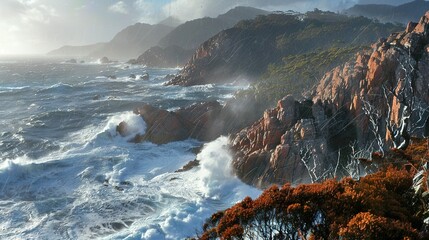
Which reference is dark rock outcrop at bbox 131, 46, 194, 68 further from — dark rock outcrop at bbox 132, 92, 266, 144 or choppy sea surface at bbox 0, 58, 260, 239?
dark rock outcrop at bbox 132, 92, 266, 144

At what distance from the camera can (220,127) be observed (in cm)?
4428

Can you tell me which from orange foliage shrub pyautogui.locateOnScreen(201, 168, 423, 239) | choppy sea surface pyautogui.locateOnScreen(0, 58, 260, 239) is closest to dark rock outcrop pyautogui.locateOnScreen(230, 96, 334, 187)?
choppy sea surface pyautogui.locateOnScreen(0, 58, 260, 239)

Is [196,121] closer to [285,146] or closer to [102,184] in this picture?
[102,184]

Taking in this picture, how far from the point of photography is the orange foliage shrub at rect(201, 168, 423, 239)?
937cm

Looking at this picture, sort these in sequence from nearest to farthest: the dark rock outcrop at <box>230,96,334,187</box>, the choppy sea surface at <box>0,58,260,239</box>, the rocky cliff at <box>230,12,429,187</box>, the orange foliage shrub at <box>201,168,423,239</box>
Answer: the orange foliage shrub at <box>201,168,423,239</box>
the choppy sea surface at <box>0,58,260,239</box>
the rocky cliff at <box>230,12,429,187</box>
the dark rock outcrop at <box>230,96,334,187</box>

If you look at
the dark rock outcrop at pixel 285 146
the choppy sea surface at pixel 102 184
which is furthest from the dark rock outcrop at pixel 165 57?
the dark rock outcrop at pixel 285 146

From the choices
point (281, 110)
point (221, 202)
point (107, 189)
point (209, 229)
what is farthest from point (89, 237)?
point (281, 110)

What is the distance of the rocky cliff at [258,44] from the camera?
4355 inches

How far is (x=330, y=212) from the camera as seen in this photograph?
10.7 metres

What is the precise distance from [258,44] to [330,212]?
123 metres

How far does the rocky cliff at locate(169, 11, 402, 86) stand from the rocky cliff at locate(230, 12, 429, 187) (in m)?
70.7

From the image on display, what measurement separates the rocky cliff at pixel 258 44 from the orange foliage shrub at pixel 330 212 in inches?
3569

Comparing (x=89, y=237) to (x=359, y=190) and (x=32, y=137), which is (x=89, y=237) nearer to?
(x=359, y=190)

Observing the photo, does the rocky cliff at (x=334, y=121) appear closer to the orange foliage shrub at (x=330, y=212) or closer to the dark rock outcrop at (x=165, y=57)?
the orange foliage shrub at (x=330, y=212)
